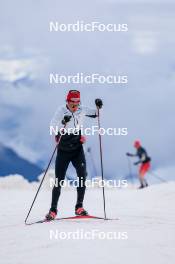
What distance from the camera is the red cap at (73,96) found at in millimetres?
8453

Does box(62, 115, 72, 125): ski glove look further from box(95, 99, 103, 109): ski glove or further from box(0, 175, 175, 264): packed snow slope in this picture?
box(0, 175, 175, 264): packed snow slope

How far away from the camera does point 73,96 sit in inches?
333

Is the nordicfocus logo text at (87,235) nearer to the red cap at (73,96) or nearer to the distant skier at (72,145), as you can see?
the distant skier at (72,145)

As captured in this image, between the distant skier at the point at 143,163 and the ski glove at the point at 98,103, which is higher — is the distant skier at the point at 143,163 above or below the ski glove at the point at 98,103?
above

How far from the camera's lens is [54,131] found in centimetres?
843

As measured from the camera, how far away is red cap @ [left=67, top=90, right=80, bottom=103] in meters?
8.45

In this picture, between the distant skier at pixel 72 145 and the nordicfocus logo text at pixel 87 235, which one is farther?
the distant skier at pixel 72 145

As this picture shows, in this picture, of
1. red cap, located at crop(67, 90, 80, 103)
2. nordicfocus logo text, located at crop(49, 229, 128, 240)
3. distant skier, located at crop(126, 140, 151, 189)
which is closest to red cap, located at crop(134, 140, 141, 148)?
distant skier, located at crop(126, 140, 151, 189)

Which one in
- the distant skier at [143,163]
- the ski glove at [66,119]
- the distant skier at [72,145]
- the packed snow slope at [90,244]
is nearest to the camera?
the packed snow slope at [90,244]

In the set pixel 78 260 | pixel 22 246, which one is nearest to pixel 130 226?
pixel 22 246

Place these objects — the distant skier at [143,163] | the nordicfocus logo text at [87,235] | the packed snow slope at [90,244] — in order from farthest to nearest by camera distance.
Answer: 1. the distant skier at [143,163]
2. the nordicfocus logo text at [87,235]
3. the packed snow slope at [90,244]

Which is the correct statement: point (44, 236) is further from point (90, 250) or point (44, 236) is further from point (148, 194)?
point (148, 194)

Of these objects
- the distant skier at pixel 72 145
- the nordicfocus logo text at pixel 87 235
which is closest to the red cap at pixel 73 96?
the distant skier at pixel 72 145

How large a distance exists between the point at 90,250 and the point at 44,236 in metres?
1.20
